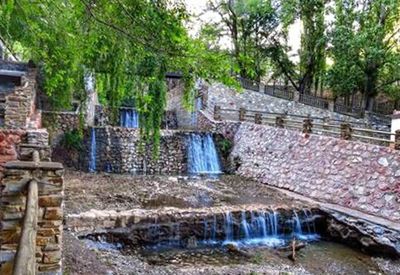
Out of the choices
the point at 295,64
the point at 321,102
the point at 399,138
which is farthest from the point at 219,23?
the point at 399,138

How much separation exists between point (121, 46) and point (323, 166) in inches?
346

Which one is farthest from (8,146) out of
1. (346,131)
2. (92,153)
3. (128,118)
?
(128,118)

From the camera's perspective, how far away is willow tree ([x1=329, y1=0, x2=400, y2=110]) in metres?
18.9

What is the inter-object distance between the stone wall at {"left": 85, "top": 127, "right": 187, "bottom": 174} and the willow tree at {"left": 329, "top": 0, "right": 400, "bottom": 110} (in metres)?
10.7

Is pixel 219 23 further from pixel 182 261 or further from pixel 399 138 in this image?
pixel 182 261

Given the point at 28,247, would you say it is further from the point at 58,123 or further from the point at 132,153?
the point at 132,153

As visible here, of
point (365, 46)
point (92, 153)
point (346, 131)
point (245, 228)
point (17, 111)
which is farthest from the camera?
point (365, 46)

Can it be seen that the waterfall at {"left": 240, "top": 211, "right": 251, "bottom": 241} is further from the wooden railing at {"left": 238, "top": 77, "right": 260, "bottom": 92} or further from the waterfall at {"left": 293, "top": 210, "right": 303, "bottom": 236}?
the wooden railing at {"left": 238, "top": 77, "right": 260, "bottom": 92}

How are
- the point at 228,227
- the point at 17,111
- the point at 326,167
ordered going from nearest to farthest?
the point at 228,227, the point at 17,111, the point at 326,167

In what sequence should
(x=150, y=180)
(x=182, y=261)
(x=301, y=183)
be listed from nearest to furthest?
1. (x=182, y=261)
2. (x=301, y=183)
3. (x=150, y=180)

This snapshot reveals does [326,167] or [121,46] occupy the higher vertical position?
[121,46]

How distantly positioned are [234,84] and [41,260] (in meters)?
2.13

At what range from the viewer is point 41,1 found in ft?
11.2

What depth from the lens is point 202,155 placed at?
594 inches
